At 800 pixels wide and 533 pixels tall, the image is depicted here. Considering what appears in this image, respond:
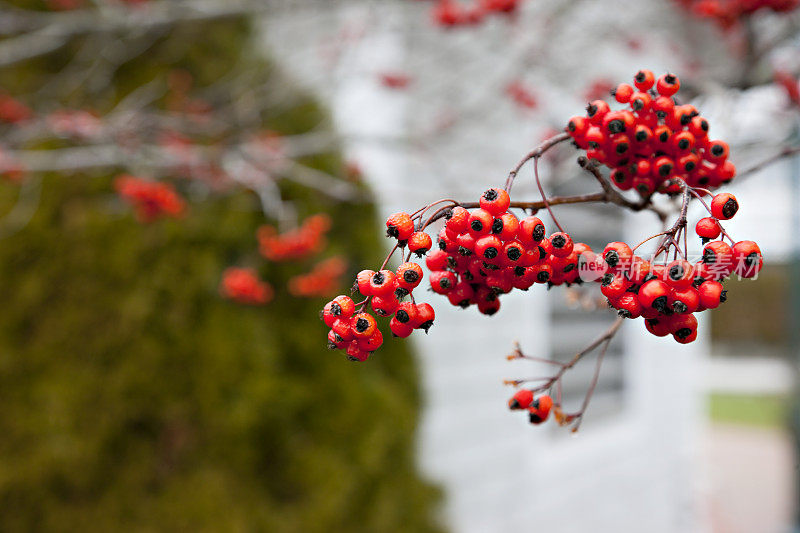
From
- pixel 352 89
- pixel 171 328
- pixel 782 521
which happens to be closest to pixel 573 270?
pixel 171 328

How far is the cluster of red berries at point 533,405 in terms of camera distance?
34.7 inches

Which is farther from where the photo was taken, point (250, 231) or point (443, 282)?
point (250, 231)

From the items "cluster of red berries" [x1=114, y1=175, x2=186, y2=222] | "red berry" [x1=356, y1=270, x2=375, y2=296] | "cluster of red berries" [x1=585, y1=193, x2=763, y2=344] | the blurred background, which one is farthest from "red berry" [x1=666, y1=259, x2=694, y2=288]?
"cluster of red berries" [x1=114, y1=175, x2=186, y2=222]

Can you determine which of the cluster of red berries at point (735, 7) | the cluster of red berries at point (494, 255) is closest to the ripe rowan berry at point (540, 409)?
the cluster of red berries at point (494, 255)

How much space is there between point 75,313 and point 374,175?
189 cm

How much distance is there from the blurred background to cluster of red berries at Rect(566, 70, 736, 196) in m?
0.77

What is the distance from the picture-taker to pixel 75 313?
8.78ft

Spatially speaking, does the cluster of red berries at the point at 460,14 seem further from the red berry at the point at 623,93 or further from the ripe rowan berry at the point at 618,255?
the ripe rowan berry at the point at 618,255

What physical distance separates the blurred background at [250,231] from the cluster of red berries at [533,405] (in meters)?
0.91

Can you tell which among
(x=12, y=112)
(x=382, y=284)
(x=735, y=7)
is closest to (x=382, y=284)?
(x=382, y=284)

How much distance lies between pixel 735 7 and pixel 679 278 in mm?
1776

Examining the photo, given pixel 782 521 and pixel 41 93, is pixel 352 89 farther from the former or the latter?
pixel 782 521

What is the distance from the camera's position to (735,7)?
1.95 meters

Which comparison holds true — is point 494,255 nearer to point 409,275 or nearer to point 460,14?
point 409,275
